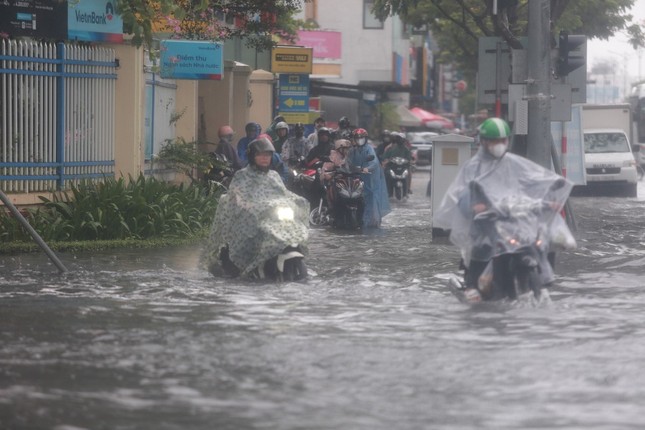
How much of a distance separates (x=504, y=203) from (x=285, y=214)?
268cm

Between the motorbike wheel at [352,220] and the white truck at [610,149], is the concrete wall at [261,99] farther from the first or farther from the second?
the motorbike wheel at [352,220]

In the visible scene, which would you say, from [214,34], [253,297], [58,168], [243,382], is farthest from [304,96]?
[243,382]

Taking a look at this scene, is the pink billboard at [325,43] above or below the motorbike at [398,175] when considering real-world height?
above

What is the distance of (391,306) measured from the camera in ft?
40.0

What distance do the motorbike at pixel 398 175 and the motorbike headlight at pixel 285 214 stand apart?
61.1ft

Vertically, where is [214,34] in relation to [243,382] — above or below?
above

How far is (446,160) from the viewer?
68.3 ft

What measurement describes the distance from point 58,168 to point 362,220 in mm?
5751

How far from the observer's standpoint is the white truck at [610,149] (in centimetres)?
3709

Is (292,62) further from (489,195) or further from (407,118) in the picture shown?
(407,118)

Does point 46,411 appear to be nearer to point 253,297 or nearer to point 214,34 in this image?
point 253,297

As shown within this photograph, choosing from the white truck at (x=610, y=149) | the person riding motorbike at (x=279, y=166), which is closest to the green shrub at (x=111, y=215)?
the person riding motorbike at (x=279, y=166)

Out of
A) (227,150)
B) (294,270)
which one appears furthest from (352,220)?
(294,270)

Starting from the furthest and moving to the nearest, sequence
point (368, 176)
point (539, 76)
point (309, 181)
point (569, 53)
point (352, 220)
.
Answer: point (309, 181)
point (368, 176)
point (352, 220)
point (569, 53)
point (539, 76)
